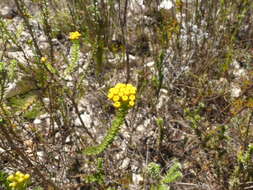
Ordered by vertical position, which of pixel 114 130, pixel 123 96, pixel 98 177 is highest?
pixel 123 96

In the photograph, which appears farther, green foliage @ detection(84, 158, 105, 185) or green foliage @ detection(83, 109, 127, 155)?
green foliage @ detection(84, 158, 105, 185)

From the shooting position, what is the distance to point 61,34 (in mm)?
3318

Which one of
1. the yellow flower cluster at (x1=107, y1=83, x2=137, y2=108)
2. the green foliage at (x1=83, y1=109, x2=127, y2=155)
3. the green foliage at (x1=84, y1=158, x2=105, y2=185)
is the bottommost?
the green foliage at (x1=84, y1=158, x2=105, y2=185)

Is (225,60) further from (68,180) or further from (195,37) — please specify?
(68,180)

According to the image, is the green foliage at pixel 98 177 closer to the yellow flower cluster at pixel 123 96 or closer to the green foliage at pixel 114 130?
the green foliage at pixel 114 130

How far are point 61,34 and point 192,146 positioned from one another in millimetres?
2092

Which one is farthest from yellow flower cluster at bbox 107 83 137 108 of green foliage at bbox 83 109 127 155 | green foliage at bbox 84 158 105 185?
green foliage at bbox 84 158 105 185

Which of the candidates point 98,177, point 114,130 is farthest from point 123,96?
point 98,177

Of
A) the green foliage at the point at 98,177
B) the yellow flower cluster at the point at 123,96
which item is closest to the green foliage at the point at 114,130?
the yellow flower cluster at the point at 123,96

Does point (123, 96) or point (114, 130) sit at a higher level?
point (123, 96)

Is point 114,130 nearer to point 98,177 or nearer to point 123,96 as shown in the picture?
point 123,96

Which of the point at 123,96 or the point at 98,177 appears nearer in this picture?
the point at 123,96

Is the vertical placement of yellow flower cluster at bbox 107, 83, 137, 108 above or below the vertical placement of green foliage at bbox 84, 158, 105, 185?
above

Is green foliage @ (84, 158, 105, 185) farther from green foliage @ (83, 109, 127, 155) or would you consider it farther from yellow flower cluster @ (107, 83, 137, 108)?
yellow flower cluster @ (107, 83, 137, 108)
